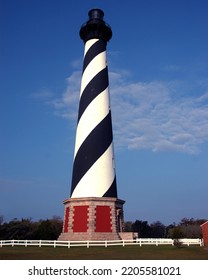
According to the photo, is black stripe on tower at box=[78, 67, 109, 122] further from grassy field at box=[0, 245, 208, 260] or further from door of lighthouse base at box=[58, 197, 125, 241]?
grassy field at box=[0, 245, 208, 260]

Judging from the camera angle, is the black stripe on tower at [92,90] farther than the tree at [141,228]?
No

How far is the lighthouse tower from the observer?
23828mm

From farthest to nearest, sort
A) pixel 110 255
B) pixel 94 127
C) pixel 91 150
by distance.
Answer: pixel 94 127
pixel 91 150
pixel 110 255

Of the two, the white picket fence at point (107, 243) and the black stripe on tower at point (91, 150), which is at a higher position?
the black stripe on tower at point (91, 150)

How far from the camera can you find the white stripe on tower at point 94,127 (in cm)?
2475

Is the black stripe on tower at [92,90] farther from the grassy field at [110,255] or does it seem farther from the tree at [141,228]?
the tree at [141,228]

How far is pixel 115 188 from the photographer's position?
2573 centimetres

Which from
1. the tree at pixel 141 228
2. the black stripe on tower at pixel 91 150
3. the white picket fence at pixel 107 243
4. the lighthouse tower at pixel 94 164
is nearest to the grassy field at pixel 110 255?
the white picket fence at pixel 107 243

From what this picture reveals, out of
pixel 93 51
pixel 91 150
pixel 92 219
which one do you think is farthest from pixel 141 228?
pixel 93 51

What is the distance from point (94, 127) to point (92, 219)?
7.10m

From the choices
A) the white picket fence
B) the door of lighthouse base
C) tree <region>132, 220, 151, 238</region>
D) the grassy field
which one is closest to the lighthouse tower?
the door of lighthouse base

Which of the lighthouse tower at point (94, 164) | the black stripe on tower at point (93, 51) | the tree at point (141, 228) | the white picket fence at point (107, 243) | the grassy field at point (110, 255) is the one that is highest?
the black stripe on tower at point (93, 51)

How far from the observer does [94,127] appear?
25.8 metres

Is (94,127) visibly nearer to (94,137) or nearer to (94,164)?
(94,137)
